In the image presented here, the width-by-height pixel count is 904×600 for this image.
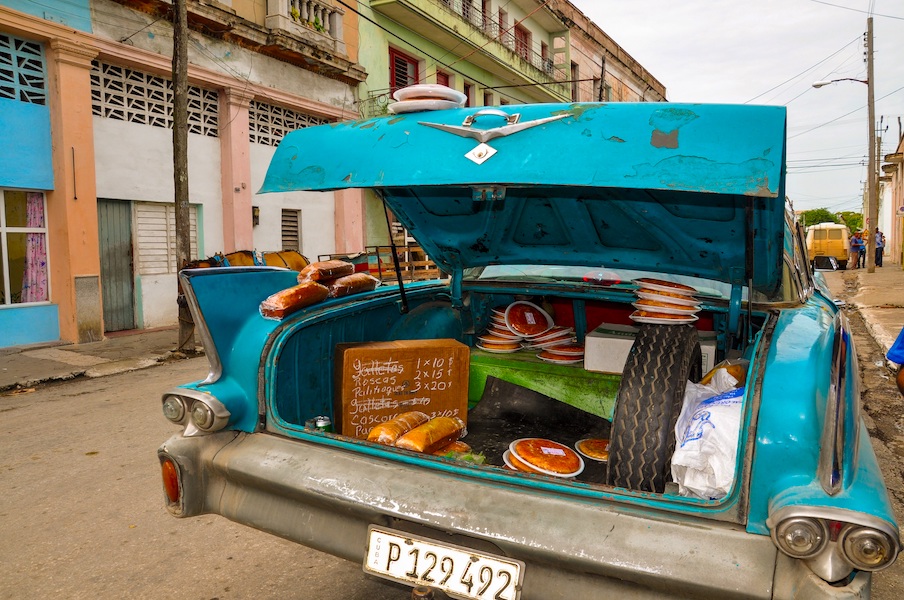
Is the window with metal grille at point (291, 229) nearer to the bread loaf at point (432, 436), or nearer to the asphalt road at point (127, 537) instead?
the asphalt road at point (127, 537)

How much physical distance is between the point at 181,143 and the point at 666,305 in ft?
25.7

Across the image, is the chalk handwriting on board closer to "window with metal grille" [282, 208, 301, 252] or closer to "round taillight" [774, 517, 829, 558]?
"round taillight" [774, 517, 829, 558]

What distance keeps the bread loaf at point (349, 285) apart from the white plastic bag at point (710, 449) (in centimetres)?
161

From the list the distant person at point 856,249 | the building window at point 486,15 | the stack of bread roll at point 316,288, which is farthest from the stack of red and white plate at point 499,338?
the distant person at point 856,249

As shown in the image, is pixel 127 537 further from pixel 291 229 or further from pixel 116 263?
pixel 291 229

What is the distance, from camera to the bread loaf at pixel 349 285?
9.25 ft

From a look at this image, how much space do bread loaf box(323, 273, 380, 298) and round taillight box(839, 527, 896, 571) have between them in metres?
2.11

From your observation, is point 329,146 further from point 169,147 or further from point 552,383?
point 169,147

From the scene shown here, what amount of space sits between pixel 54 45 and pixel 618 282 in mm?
8994

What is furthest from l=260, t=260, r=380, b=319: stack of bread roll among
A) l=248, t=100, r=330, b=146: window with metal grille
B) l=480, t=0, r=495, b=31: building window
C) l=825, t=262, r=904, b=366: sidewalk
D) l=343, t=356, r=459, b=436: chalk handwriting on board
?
l=480, t=0, r=495, b=31: building window

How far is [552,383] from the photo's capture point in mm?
2977

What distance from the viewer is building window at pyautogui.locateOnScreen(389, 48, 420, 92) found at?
16.6 m

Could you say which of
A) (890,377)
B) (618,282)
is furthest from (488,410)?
(890,377)

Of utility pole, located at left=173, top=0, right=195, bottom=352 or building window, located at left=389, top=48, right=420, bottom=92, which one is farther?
building window, located at left=389, top=48, right=420, bottom=92
